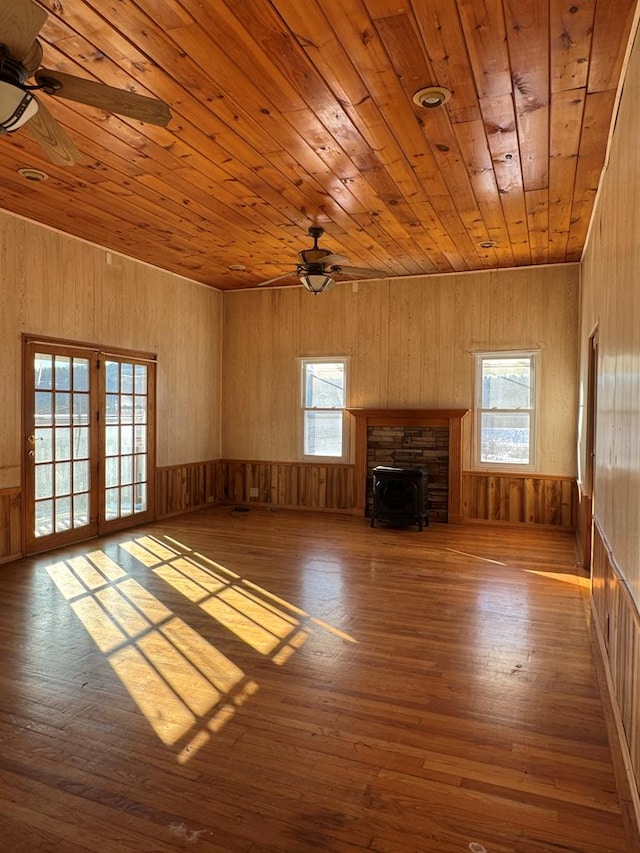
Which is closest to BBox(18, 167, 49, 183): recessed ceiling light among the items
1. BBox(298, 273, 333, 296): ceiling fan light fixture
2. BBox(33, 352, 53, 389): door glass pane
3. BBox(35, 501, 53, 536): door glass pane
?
BBox(33, 352, 53, 389): door glass pane

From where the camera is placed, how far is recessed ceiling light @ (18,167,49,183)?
167 inches

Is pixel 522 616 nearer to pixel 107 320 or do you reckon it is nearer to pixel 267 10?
pixel 267 10

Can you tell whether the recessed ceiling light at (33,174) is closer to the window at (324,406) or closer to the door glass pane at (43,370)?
the door glass pane at (43,370)

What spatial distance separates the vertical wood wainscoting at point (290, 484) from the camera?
7.90 metres

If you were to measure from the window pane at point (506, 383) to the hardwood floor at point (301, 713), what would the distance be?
8.58 feet

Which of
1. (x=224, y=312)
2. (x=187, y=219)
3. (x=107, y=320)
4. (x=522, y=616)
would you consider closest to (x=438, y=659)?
(x=522, y=616)

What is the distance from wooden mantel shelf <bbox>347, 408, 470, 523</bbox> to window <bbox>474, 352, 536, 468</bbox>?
28cm

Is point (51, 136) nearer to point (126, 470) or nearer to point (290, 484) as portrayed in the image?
point (126, 470)

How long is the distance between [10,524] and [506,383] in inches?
223

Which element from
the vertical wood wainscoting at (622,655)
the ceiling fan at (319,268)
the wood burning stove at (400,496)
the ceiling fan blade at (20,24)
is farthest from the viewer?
the wood burning stove at (400,496)

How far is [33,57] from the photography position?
2191 mm

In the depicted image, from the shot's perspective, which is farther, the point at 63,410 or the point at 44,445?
the point at 63,410

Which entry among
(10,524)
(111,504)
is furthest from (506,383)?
(10,524)

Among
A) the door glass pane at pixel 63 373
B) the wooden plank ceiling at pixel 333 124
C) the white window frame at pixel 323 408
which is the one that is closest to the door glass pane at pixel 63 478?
the door glass pane at pixel 63 373
